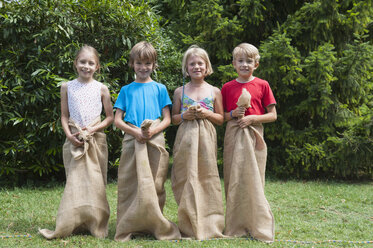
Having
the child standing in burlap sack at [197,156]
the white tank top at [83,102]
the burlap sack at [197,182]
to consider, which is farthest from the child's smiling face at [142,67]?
the burlap sack at [197,182]

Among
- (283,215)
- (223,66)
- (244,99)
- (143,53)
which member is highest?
(223,66)

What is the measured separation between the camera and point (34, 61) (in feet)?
20.0

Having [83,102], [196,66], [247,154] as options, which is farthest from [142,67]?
[247,154]

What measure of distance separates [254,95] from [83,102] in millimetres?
1886

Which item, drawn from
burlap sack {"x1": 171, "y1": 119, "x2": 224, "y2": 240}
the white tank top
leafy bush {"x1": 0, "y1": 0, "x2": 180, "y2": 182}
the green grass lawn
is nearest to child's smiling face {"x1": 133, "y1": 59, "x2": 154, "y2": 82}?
the white tank top

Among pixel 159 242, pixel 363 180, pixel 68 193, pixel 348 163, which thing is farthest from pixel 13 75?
pixel 363 180

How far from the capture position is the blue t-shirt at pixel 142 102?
12.9 ft

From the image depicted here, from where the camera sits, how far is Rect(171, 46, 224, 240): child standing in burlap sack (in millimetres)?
3893

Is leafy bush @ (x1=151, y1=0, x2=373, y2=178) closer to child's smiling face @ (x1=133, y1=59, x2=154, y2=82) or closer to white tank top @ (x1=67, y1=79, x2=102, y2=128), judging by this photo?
child's smiling face @ (x1=133, y1=59, x2=154, y2=82)

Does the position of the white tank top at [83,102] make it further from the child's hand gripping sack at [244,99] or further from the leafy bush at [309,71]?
the leafy bush at [309,71]

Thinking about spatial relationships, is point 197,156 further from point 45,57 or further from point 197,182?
point 45,57

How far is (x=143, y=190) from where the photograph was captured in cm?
376

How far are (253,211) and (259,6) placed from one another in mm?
4716

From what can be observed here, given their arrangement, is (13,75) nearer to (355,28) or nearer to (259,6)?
(259,6)
